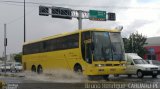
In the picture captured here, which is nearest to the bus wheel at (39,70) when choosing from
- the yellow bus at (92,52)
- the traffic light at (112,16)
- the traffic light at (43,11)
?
the yellow bus at (92,52)

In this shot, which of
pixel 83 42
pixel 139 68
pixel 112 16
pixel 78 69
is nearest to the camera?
pixel 83 42

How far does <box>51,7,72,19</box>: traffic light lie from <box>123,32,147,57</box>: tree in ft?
39.7

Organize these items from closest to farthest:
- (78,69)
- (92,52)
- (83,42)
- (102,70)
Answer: (102,70)
(92,52)
(83,42)
(78,69)

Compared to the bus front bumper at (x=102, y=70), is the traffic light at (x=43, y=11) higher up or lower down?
higher up

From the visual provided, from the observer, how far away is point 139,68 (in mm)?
31609

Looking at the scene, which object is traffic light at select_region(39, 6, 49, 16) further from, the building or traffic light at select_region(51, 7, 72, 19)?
the building

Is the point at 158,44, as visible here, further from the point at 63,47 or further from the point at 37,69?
the point at 63,47

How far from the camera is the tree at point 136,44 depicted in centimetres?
6184

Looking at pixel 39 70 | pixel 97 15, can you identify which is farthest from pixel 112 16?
pixel 39 70

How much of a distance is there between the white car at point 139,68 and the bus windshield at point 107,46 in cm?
601

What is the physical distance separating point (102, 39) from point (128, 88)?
7315mm

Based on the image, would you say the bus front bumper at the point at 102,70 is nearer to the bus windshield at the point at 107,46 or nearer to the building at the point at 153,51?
the bus windshield at the point at 107,46

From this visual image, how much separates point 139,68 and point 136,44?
105 feet

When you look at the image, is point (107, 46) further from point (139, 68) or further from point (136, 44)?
point (136, 44)
